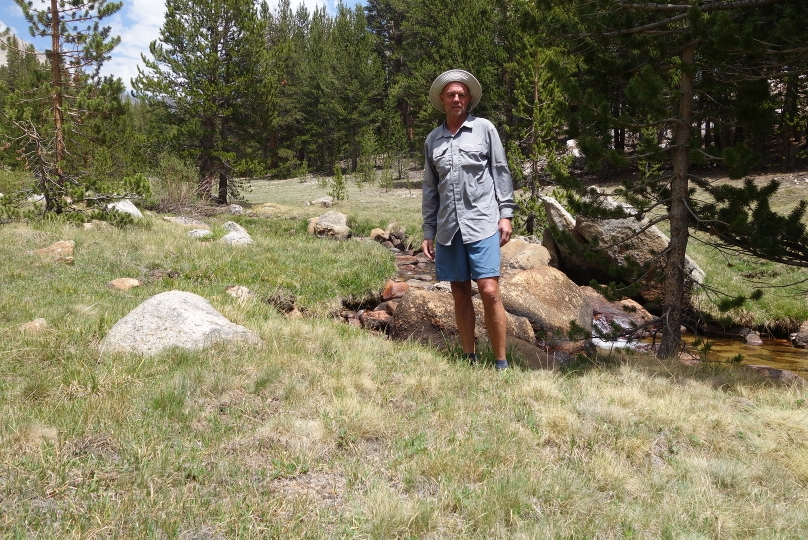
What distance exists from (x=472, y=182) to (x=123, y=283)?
5377 millimetres

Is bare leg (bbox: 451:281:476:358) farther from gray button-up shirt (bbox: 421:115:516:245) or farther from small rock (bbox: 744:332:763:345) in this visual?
small rock (bbox: 744:332:763:345)

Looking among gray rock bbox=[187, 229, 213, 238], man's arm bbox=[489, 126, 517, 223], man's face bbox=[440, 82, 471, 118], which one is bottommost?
gray rock bbox=[187, 229, 213, 238]

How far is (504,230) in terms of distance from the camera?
4.38 meters

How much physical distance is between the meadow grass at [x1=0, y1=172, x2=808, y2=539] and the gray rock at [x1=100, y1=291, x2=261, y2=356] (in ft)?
0.59

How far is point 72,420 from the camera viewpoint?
300cm

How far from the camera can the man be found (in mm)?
4352

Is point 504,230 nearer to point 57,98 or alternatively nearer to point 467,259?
point 467,259

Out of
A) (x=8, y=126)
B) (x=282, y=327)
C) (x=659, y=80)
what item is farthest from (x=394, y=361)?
(x=8, y=126)

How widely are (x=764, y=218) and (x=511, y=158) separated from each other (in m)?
11.3

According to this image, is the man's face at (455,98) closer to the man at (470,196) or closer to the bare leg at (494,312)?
the man at (470,196)

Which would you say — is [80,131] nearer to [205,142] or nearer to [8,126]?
[8,126]

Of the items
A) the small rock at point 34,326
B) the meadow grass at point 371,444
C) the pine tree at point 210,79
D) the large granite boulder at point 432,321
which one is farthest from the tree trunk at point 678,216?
the pine tree at point 210,79

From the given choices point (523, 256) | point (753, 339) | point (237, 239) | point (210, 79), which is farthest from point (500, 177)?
point (210, 79)

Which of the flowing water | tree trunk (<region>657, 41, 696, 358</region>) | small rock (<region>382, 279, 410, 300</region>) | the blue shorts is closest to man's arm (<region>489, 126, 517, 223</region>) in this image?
the blue shorts
